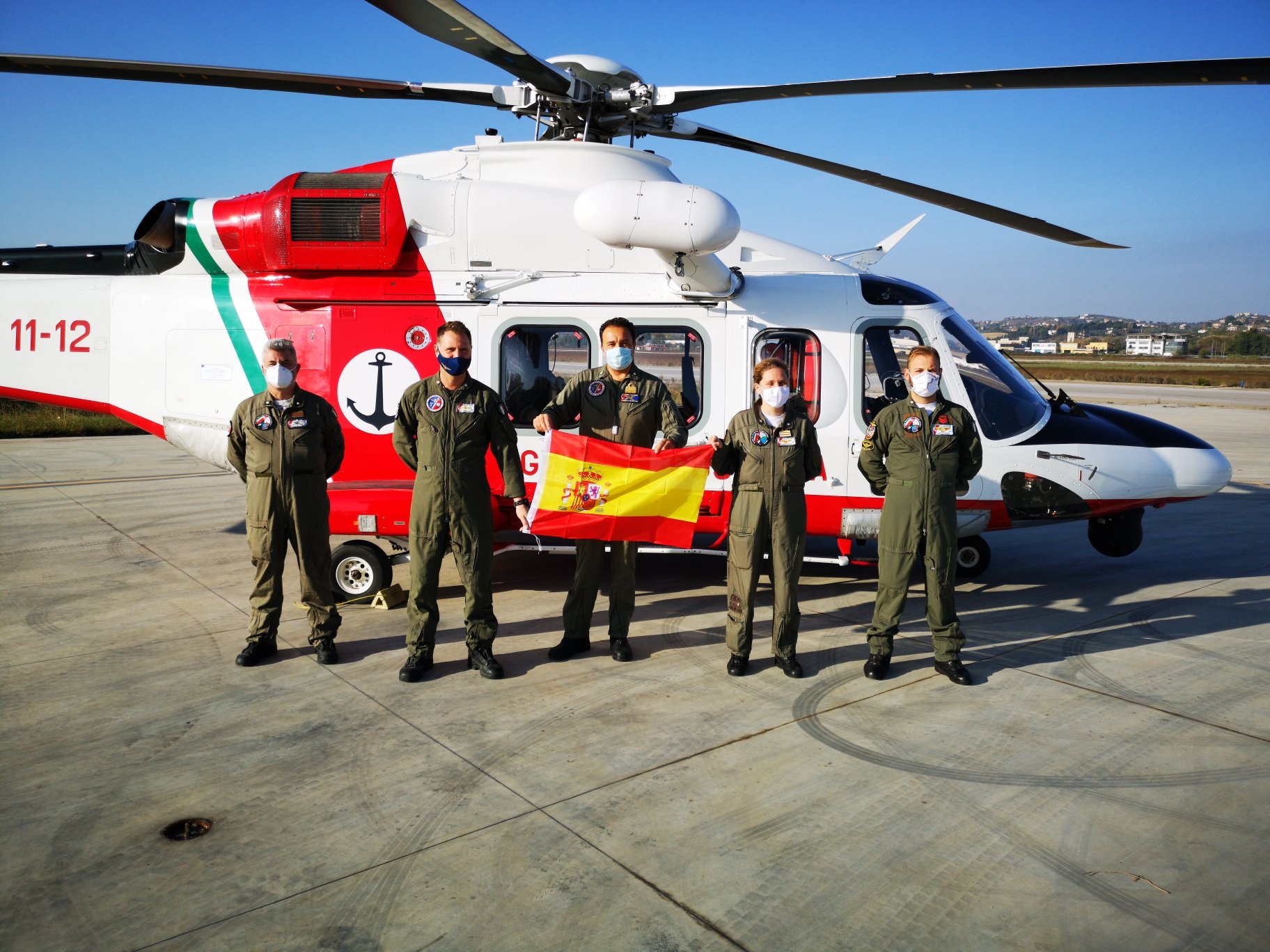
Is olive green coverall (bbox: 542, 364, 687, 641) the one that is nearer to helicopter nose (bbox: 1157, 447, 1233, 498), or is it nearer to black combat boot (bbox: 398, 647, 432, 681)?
black combat boot (bbox: 398, 647, 432, 681)

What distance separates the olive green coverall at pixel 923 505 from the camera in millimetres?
5039

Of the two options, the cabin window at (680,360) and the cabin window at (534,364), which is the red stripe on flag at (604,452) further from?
the cabin window at (534,364)

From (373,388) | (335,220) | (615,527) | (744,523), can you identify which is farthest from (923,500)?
(335,220)

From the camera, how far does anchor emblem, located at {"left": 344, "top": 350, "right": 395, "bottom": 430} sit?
675 cm

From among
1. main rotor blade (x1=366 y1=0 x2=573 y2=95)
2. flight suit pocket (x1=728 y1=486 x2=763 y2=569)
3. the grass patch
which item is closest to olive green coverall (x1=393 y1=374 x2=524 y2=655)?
flight suit pocket (x1=728 y1=486 x2=763 y2=569)

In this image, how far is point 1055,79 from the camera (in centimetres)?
525

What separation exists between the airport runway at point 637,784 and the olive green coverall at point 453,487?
1.33 ft

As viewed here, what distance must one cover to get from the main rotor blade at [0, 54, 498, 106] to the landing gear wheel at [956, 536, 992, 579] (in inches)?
208

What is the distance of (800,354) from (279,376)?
370cm

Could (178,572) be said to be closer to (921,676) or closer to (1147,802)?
(921,676)

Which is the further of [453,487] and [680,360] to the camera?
[680,360]

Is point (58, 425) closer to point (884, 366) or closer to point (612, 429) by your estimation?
point (612, 429)

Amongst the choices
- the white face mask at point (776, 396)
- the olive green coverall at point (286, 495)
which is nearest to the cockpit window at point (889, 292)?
the white face mask at point (776, 396)

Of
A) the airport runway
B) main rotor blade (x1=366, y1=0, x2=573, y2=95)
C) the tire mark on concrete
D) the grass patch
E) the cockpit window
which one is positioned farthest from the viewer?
the grass patch
